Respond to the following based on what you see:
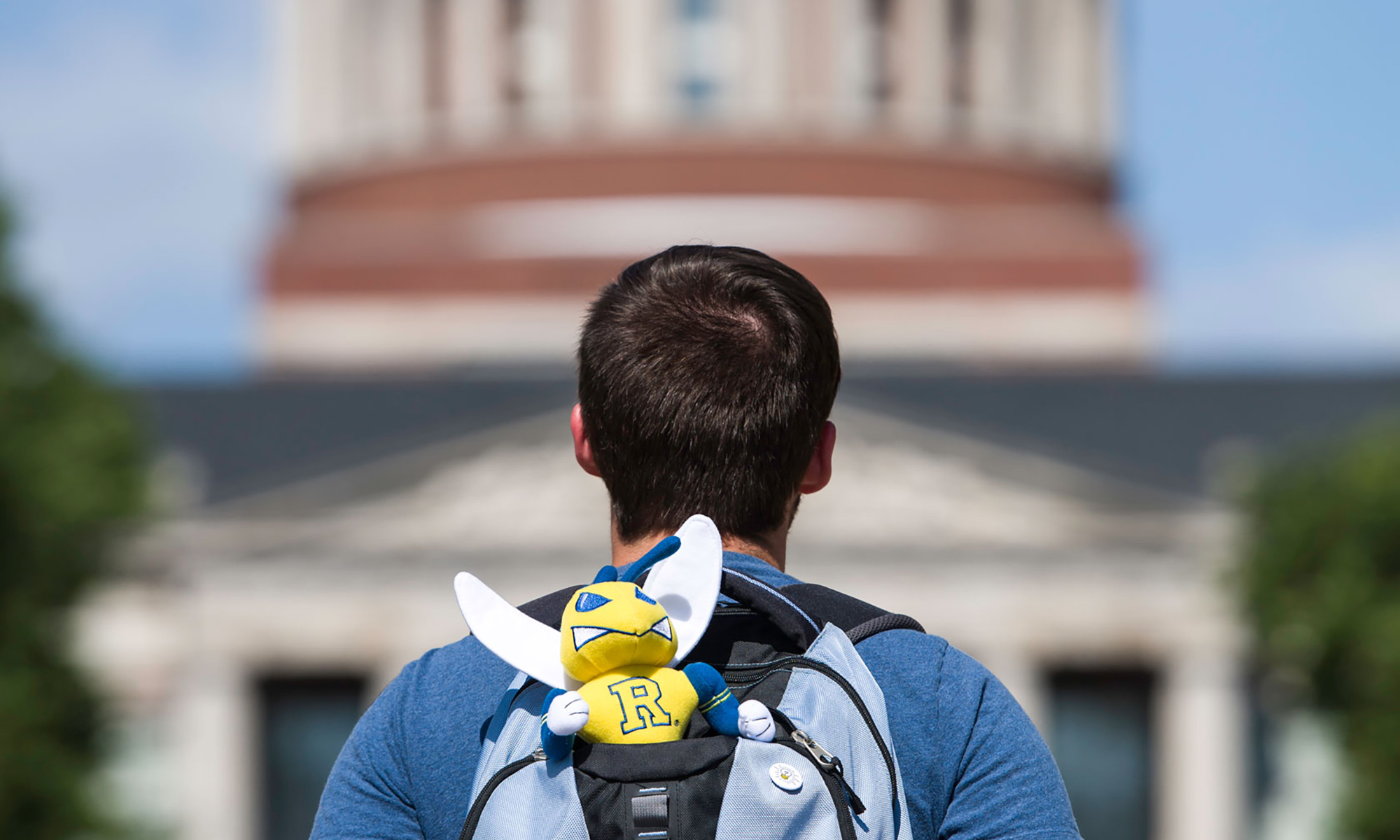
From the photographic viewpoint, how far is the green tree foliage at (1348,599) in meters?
26.3

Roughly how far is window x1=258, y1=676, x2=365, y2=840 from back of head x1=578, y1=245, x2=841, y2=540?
122 ft

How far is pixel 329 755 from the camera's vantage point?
130 ft

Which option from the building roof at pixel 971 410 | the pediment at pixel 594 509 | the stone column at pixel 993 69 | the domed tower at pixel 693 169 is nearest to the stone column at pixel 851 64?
the domed tower at pixel 693 169

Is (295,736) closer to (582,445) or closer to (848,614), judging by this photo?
(582,445)

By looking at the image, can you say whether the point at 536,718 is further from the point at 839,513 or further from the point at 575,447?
the point at 839,513

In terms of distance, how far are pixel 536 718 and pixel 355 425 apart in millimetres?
43024

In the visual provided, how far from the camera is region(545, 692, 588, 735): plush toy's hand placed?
7.09 ft


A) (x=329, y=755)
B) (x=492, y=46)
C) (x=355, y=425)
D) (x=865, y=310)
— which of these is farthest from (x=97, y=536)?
(x=492, y=46)

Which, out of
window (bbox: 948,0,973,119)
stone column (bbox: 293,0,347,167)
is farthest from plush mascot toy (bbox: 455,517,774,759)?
stone column (bbox: 293,0,347,167)

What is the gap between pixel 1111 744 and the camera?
39.6 meters

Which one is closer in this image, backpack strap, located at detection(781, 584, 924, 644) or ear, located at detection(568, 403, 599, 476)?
backpack strap, located at detection(781, 584, 924, 644)

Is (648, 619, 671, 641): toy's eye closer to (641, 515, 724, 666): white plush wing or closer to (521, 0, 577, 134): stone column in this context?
(641, 515, 724, 666): white plush wing

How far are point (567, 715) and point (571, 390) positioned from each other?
125ft

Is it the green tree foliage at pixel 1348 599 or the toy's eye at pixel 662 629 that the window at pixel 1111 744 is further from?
the toy's eye at pixel 662 629
